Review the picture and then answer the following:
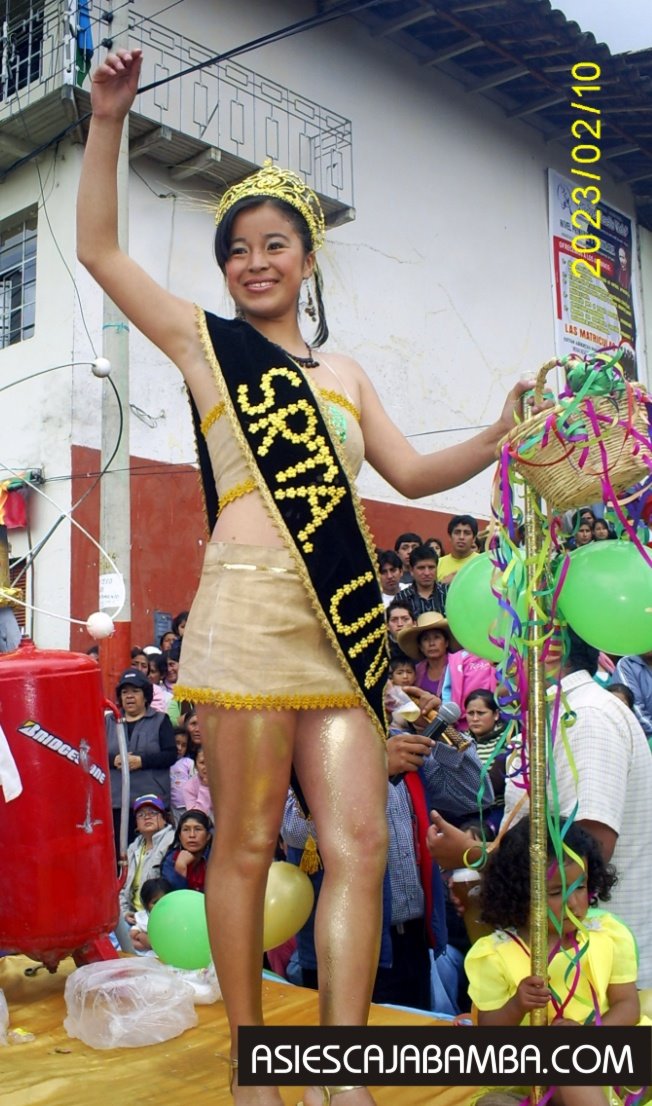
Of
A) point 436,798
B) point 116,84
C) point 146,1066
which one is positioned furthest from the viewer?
point 436,798

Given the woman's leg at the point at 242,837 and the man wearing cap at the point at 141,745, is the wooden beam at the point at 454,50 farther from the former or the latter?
the woman's leg at the point at 242,837

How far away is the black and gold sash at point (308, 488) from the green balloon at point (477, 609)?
0.27 m

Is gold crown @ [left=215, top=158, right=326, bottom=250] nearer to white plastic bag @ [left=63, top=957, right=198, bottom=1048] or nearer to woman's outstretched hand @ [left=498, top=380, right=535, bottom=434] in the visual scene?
woman's outstretched hand @ [left=498, top=380, right=535, bottom=434]

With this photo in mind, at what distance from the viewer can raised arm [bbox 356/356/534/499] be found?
2.16 m

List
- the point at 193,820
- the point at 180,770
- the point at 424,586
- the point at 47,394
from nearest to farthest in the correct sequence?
→ the point at 193,820 → the point at 180,770 → the point at 424,586 → the point at 47,394

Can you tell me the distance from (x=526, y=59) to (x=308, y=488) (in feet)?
41.6

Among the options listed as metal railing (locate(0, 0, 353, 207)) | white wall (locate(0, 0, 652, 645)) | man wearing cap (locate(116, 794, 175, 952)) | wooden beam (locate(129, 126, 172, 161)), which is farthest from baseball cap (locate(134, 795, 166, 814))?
wooden beam (locate(129, 126, 172, 161))

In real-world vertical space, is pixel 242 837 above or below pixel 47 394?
below

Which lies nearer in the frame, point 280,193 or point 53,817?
point 280,193

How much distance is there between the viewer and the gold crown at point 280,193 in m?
2.10

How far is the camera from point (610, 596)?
1956mm

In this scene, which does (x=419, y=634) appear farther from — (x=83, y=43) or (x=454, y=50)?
(x=454, y=50)

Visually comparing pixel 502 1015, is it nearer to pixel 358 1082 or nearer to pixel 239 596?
pixel 358 1082

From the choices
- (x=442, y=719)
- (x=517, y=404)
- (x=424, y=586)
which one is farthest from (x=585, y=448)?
(x=424, y=586)
